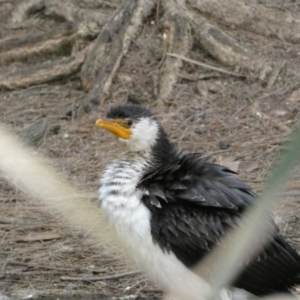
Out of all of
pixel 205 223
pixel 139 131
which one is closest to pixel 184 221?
pixel 205 223

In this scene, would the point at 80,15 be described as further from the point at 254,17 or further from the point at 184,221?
the point at 184,221

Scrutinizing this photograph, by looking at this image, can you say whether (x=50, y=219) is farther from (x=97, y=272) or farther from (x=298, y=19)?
(x=298, y=19)

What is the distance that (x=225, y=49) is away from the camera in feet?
23.5

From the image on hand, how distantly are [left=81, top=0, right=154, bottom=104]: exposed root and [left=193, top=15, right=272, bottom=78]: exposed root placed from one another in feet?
2.12

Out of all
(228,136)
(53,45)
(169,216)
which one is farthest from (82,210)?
(53,45)

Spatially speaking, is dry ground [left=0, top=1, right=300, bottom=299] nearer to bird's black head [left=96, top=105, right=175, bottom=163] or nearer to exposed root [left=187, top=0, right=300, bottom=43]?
exposed root [left=187, top=0, right=300, bottom=43]

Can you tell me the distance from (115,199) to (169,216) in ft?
1.02

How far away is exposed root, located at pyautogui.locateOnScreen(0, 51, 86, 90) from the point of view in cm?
781

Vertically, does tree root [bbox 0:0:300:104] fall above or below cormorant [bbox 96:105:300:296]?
below

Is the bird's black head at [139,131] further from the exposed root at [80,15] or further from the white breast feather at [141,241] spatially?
the exposed root at [80,15]

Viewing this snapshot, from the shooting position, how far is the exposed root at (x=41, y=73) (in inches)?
308

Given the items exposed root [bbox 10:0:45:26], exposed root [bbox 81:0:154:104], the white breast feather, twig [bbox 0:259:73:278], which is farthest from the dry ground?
the white breast feather

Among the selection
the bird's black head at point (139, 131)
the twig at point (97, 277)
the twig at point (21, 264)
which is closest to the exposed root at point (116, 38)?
the twig at point (21, 264)

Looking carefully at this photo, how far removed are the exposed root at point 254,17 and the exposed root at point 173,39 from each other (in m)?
0.24
